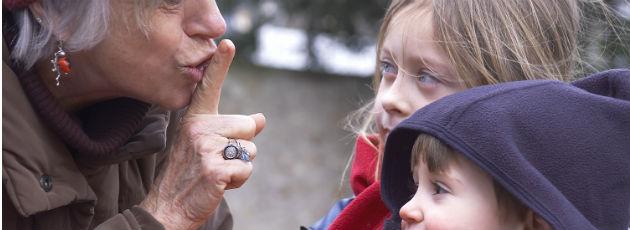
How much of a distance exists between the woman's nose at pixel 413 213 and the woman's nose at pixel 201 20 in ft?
2.39

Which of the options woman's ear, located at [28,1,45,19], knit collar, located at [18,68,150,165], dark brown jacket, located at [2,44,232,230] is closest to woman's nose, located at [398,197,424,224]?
dark brown jacket, located at [2,44,232,230]

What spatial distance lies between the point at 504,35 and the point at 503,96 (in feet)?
1.30

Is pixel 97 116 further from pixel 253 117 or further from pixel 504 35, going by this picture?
pixel 504 35

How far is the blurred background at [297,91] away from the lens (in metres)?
7.13

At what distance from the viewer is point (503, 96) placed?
218 centimetres

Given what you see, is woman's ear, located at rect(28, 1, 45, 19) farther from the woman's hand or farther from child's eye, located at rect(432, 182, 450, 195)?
child's eye, located at rect(432, 182, 450, 195)

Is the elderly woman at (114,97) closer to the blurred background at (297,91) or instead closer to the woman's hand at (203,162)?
the woman's hand at (203,162)

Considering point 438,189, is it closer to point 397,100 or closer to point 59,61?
point 397,100

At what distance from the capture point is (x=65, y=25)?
2518 mm

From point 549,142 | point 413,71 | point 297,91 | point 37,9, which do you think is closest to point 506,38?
point 413,71

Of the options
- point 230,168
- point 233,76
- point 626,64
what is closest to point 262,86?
point 233,76

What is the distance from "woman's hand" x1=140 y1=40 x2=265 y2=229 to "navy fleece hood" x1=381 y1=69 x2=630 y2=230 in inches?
20.6

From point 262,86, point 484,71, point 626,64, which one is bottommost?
point 262,86

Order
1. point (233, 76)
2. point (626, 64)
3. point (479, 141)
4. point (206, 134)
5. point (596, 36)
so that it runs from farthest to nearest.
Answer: point (233, 76)
point (626, 64)
point (596, 36)
point (206, 134)
point (479, 141)
